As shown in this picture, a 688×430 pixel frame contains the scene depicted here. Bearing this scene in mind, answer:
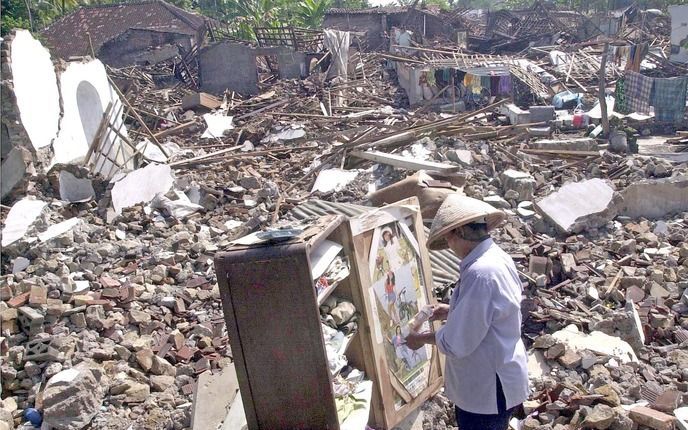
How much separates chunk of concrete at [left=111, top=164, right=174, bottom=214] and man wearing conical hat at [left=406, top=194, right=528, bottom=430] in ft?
24.5

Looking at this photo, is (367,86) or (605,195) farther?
(367,86)

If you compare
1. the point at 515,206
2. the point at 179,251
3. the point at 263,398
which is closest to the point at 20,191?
the point at 179,251

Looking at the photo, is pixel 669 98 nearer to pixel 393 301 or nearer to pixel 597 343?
pixel 597 343

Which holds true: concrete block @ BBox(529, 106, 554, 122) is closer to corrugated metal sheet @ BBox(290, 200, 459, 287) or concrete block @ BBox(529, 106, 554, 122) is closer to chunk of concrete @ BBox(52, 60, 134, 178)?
corrugated metal sheet @ BBox(290, 200, 459, 287)

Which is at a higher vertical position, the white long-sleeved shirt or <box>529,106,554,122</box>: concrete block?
the white long-sleeved shirt

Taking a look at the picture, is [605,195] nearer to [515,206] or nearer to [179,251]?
[515,206]

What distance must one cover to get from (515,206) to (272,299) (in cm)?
677

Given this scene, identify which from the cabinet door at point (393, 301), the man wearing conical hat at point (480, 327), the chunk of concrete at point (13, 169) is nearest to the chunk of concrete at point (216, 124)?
the chunk of concrete at point (13, 169)

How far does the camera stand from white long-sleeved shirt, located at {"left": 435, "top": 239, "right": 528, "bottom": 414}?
2.65 meters

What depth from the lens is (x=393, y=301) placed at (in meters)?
3.74

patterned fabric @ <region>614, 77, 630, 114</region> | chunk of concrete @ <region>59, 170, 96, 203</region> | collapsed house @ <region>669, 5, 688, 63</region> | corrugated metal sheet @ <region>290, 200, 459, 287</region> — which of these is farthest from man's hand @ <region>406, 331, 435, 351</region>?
collapsed house @ <region>669, 5, 688, 63</region>

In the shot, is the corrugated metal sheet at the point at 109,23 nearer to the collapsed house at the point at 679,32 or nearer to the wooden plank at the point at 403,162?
the wooden plank at the point at 403,162

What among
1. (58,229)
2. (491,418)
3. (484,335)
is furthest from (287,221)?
(484,335)

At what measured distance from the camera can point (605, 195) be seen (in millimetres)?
8273
